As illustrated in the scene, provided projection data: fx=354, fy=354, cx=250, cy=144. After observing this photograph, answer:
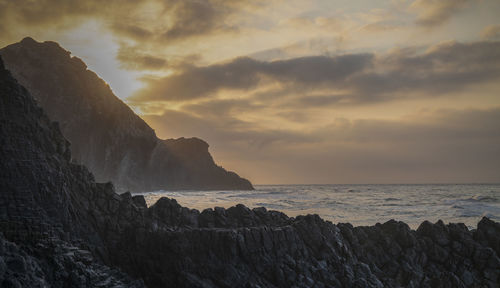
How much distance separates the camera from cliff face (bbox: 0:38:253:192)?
87062 millimetres

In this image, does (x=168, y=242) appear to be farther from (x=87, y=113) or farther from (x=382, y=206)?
(x=87, y=113)

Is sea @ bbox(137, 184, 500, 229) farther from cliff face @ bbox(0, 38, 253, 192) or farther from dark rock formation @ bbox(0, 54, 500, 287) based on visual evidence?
cliff face @ bbox(0, 38, 253, 192)

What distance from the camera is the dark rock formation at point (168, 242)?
12.2 metres

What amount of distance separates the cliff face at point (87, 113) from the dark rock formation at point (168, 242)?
262 feet

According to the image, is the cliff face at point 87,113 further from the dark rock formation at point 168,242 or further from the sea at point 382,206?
the dark rock formation at point 168,242

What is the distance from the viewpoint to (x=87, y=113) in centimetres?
9331

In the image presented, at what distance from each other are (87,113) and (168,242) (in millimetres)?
89488

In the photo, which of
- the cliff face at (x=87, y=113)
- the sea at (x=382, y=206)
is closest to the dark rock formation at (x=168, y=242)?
the sea at (x=382, y=206)

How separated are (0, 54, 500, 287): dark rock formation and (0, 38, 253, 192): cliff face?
262 ft

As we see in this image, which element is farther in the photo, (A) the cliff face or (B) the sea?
(A) the cliff face

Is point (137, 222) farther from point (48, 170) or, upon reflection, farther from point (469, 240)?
point (469, 240)

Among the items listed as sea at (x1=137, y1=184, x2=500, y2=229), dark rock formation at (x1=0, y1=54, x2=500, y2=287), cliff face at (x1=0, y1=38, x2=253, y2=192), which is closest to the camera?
dark rock formation at (x1=0, y1=54, x2=500, y2=287)

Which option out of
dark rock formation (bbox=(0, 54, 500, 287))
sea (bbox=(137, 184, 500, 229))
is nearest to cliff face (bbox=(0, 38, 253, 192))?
sea (bbox=(137, 184, 500, 229))

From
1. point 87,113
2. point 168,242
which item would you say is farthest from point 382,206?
point 87,113
